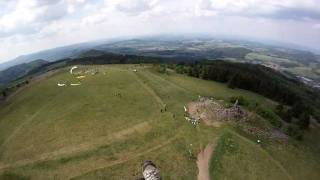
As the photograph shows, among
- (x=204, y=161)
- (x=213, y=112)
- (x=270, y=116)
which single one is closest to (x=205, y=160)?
(x=204, y=161)

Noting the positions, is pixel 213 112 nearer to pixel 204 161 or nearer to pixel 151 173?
pixel 204 161

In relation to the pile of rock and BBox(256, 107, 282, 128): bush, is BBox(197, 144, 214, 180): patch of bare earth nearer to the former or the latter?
the pile of rock

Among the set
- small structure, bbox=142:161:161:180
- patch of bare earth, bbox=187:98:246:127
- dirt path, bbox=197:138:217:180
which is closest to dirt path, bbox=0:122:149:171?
dirt path, bbox=197:138:217:180

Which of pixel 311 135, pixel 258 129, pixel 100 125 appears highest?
pixel 100 125

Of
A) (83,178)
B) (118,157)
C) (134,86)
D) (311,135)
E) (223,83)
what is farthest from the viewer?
(223,83)

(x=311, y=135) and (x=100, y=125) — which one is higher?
(x=100, y=125)

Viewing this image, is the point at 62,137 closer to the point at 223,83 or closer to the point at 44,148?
the point at 44,148

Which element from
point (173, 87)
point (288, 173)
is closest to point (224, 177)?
point (288, 173)

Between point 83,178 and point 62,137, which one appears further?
point 62,137
